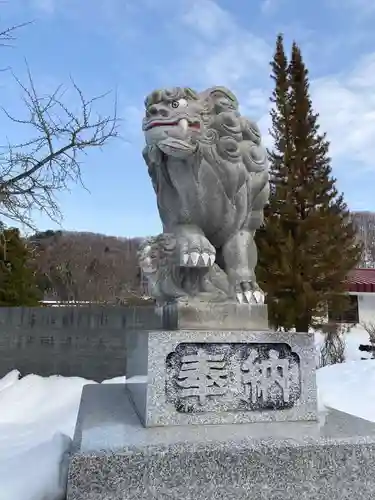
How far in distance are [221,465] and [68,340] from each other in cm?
458

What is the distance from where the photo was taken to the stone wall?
5.63 meters

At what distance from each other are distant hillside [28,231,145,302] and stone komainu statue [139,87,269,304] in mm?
13707

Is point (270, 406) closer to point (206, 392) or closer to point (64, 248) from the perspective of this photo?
point (206, 392)

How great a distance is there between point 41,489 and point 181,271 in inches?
45.9

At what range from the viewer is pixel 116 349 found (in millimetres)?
5641

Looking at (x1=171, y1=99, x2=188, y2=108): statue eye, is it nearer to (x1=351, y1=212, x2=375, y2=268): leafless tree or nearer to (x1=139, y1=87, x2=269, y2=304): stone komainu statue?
(x1=139, y1=87, x2=269, y2=304): stone komainu statue

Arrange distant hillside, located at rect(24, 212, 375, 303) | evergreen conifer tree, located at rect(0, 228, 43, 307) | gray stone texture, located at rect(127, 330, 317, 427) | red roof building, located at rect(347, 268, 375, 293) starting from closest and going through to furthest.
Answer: gray stone texture, located at rect(127, 330, 317, 427) → evergreen conifer tree, located at rect(0, 228, 43, 307) → red roof building, located at rect(347, 268, 375, 293) → distant hillside, located at rect(24, 212, 375, 303)

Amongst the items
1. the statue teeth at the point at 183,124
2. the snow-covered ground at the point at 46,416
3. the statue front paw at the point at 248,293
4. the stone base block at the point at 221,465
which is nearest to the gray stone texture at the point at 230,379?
the stone base block at the point at 221,465

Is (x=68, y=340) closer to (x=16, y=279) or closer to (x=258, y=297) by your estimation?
(x=258, y=297)

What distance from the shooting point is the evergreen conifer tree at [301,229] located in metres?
10.3

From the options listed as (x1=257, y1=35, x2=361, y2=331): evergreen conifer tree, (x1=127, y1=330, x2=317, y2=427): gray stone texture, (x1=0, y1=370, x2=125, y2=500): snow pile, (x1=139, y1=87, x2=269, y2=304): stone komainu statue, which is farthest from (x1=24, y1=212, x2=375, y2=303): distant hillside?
(x1=127, y1=330, x2=317, y2=427): gray stone texture

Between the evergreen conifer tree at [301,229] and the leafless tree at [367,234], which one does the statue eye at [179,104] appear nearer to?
the evergreen conifer tree at [301,229]

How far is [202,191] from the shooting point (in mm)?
2199

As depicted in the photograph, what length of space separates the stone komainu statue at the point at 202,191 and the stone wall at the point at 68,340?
3.41m
